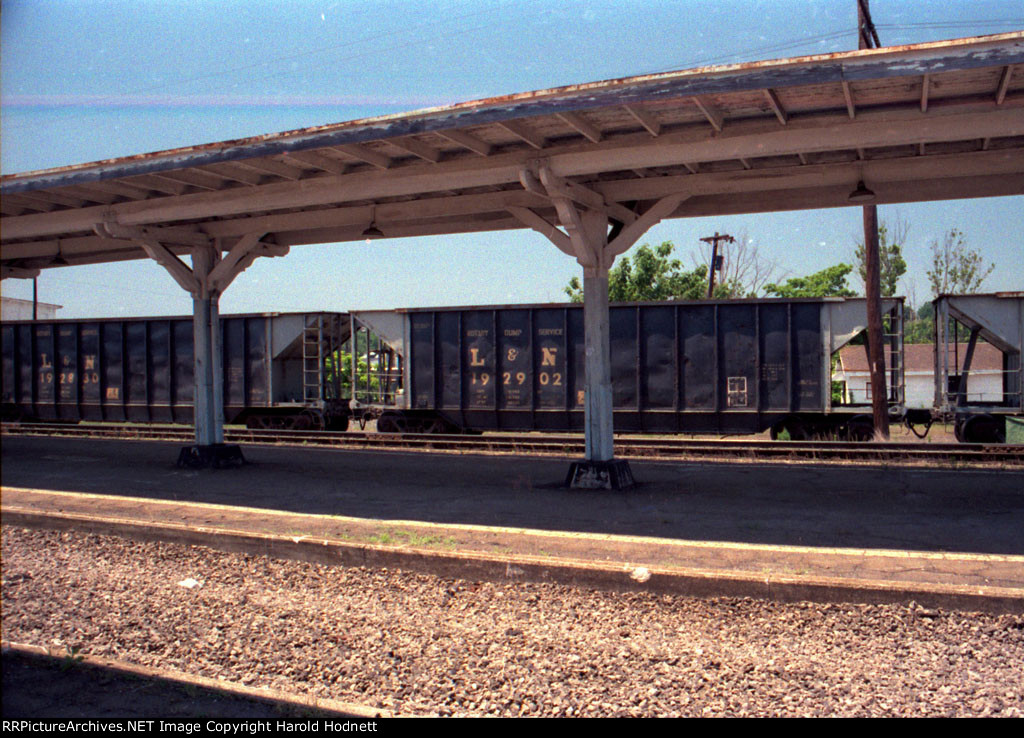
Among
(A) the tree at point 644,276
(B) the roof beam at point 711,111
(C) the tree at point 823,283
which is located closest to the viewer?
(B) the roof beam at point 711,111

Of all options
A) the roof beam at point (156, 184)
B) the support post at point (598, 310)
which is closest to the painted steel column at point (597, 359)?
the support post at point (598, 310)

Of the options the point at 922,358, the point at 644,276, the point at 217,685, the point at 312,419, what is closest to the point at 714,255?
the point at 644,276

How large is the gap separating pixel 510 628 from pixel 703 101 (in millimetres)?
5291

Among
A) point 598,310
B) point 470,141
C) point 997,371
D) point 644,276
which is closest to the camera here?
point 470,141

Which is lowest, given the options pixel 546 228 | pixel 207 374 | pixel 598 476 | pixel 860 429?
pixel 598 476

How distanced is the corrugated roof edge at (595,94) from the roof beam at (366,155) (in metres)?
0.69

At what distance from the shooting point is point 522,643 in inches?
195

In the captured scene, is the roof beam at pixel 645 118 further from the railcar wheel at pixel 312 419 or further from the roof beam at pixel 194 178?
the railcar wheel at pixel 312 419

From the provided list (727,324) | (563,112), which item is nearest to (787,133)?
(563,112)

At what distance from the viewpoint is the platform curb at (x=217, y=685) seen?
3.92 metres

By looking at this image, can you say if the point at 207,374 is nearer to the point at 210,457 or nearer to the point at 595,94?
the point at 210,457

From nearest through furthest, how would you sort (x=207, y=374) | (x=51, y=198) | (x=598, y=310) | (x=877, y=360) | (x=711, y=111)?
1. (x=711, y=111)
2. (x=598, y=310)
3. (x=51, y=198)
4. (x=207, y=374)
5. (x=877, y=360)

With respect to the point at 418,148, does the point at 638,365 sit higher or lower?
lower

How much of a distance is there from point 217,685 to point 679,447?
10656 mm
